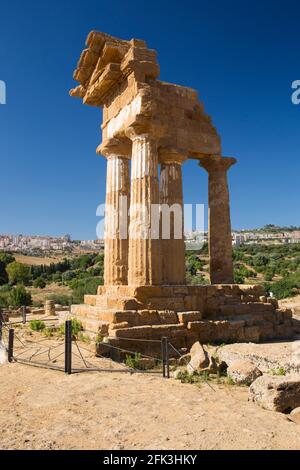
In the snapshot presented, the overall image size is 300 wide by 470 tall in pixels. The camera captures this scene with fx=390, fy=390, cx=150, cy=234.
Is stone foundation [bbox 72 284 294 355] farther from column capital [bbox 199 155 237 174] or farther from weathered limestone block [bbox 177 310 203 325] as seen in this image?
column capital [bbox 199 155 237 174]

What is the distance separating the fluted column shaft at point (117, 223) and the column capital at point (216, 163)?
3.15 m

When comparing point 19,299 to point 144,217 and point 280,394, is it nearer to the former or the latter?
point 144,217

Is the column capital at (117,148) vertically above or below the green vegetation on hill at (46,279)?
above

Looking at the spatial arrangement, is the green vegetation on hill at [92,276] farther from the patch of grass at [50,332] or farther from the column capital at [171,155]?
the column capital at [171,155]

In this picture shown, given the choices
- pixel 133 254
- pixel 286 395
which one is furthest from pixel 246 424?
pixel 133 254

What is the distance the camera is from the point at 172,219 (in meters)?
13.3

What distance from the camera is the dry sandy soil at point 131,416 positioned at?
15.5ft

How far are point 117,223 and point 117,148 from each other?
2.73m

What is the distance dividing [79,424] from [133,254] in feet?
22.4

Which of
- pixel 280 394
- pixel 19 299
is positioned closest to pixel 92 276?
pixel 19 299

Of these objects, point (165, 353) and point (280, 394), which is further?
point (165, 353)

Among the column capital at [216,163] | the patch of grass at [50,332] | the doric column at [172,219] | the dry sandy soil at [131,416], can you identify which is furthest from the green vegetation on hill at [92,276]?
the dry sandy soil at [131,416]

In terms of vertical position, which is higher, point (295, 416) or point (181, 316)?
point (181, 316)
